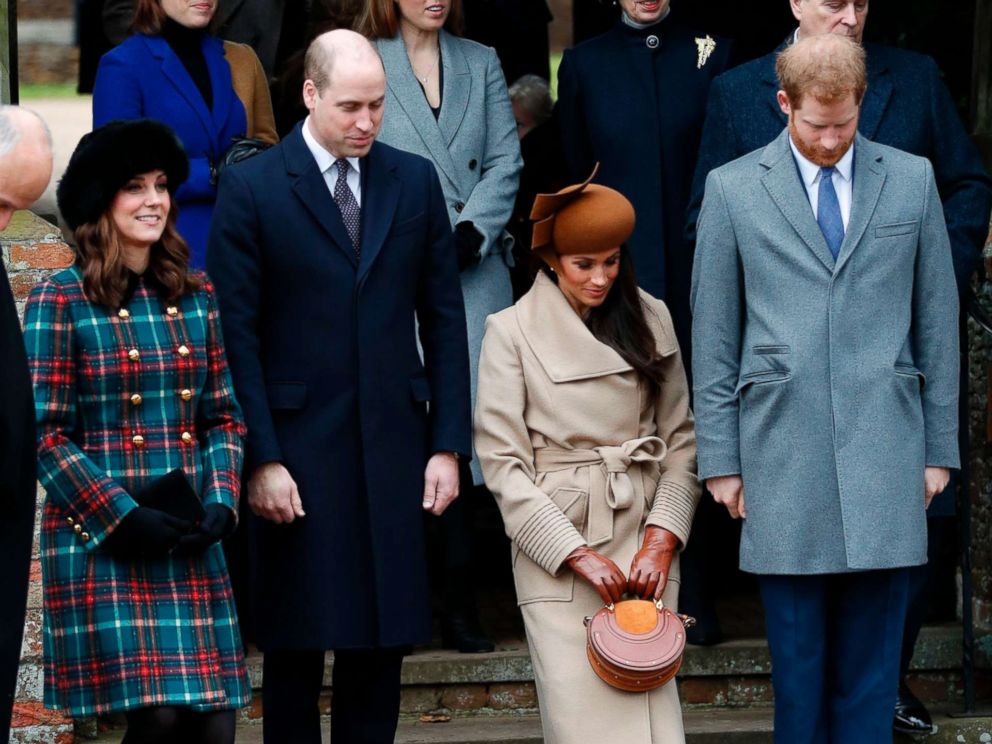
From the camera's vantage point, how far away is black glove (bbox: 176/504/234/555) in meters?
4.56

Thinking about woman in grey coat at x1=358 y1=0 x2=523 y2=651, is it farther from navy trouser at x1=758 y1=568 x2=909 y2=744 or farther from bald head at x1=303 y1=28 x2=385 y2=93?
navy trouser at x1=758 y1=568 x2=909 y2=744

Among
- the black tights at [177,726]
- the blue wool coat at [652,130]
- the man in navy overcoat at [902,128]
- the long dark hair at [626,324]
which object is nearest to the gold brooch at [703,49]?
the blue wool coat at [652,130]

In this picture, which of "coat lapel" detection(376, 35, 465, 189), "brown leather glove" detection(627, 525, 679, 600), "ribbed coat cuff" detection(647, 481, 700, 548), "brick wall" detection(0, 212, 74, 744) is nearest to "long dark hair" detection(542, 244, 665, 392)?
"ribbed coat cuff" detection(647, 481, 700, 548)

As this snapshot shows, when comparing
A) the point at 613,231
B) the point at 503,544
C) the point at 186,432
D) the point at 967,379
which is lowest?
the point at 503,544

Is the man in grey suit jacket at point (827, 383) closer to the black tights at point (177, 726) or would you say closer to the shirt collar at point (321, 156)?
Result: the shirt collar at point (321, 156)

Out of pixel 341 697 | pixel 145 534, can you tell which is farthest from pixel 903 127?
pixel 145 534

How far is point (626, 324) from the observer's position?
5.26 metres

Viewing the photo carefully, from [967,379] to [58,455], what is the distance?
10.1ft

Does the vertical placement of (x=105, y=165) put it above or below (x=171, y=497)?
above

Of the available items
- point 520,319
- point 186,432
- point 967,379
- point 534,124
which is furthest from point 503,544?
point 186,432

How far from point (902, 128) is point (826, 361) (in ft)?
3.31

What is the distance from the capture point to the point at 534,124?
7191mm

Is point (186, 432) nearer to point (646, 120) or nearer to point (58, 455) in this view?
point (58, 455)

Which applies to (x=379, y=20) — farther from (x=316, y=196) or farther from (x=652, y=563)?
(x=652, y=563)
